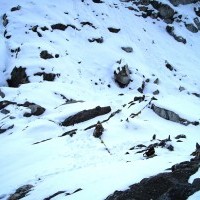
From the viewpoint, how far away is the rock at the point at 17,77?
25984 mm

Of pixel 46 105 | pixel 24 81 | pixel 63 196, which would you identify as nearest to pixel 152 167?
pixel 63 196

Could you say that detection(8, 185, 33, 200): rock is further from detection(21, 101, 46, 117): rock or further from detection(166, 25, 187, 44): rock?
detection(166, 25, 187, 44): rock

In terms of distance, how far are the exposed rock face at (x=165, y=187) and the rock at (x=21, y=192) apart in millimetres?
3996

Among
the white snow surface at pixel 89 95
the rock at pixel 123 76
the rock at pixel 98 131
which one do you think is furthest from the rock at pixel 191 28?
the rock at pixel 98 131

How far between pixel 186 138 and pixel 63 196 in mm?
9531

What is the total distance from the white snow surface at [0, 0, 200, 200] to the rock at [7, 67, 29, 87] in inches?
17.3

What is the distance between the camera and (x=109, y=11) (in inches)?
1569

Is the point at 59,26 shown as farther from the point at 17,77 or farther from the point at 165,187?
the point at 165,187

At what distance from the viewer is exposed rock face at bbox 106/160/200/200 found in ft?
23.4

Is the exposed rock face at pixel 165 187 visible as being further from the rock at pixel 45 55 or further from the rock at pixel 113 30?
the rock at pixel 113 30

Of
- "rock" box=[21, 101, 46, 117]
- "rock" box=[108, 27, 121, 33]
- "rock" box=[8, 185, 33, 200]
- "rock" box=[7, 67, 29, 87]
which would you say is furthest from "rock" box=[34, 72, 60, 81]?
"rock" box=[8, 185, 33, 200]

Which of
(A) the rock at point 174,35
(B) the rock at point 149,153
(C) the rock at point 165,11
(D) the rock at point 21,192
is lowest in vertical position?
(D) the rock at point 21,192

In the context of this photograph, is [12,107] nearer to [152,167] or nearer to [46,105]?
[46,105]

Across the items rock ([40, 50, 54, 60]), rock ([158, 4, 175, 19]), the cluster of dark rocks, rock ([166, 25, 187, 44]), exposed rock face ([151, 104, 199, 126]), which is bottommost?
exposed rock face ([151, 104, 199, 126])
